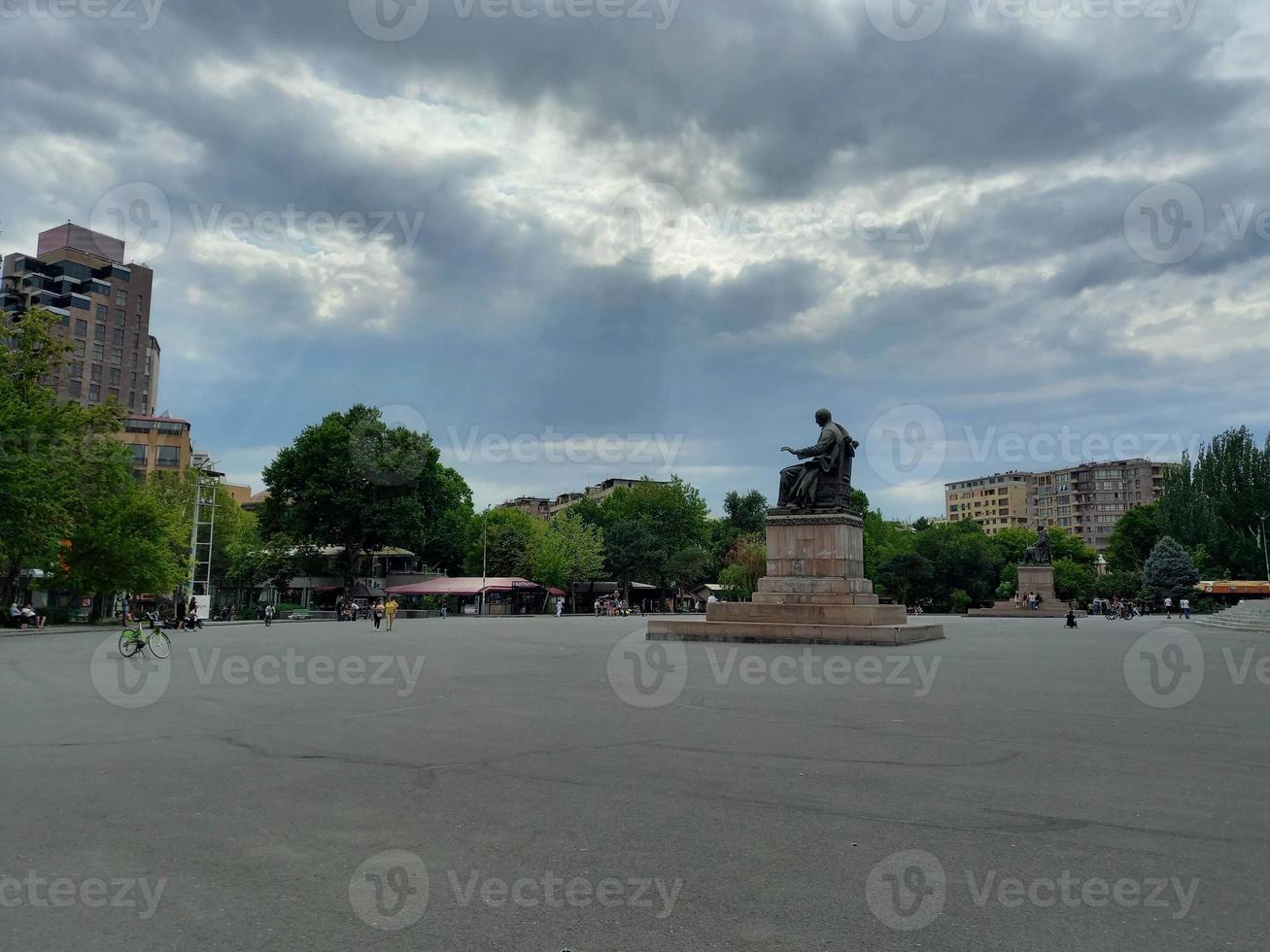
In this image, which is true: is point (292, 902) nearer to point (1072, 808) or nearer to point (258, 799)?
point (258, 799)

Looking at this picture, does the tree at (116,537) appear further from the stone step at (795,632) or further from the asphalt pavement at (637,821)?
the asphalt pavement at (637,821)

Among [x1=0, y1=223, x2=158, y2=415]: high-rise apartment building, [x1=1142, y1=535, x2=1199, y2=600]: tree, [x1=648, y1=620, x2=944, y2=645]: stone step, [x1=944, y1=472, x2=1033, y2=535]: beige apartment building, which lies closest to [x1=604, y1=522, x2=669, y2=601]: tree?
[x1=1142, y1=535, x2=1199, y2=600]: tree

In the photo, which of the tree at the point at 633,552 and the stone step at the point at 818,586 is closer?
the stone step at the point at 818,586

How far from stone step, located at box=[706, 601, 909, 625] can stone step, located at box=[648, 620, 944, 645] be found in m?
0.40

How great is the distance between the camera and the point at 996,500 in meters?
187

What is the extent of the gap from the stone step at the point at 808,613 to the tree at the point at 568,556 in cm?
5163

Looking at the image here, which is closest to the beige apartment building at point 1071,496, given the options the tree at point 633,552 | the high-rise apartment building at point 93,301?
the tree at point 633,552

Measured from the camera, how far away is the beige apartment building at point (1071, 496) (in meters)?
168

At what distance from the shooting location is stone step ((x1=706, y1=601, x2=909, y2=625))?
2314 centimetres

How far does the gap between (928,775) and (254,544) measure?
271 feet

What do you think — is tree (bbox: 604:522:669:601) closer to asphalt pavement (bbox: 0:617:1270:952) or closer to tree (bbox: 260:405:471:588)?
tree (bbox: 260:405:471:588)

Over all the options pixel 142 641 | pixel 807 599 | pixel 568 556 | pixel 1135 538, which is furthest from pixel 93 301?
pixel 1135 538

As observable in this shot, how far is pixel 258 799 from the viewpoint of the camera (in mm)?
6348

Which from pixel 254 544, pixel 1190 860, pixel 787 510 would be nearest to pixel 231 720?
pixel 1190 860
